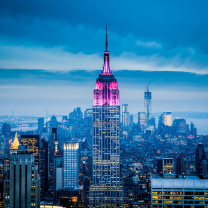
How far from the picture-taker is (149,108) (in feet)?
60.6

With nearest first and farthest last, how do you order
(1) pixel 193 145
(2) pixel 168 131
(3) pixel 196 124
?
1. (3) pixel 196 124
2. (1) pixel 193 145
3. (2) pixel 168 131

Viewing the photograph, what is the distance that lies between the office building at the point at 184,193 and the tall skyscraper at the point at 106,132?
952cm

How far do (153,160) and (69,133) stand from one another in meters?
4.40

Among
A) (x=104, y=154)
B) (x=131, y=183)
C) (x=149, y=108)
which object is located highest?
(x=149, y=108)

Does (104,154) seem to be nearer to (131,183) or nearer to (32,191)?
(131,183)

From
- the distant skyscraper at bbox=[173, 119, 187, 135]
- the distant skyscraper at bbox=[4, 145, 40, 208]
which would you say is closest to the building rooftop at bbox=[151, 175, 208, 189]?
the distant skyscraper at bbox=[4, 145, 40, 208]

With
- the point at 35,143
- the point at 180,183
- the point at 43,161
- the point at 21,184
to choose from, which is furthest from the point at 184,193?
the point at 35,143

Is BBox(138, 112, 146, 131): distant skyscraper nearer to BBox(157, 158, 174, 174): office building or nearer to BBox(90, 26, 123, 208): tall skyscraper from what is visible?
BBox(90, 26, 123, 208): tall skyscraper

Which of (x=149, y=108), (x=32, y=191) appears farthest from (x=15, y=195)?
(x=149, y=108)

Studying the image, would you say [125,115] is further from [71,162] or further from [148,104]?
[71,162]

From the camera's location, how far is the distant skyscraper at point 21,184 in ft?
33.9

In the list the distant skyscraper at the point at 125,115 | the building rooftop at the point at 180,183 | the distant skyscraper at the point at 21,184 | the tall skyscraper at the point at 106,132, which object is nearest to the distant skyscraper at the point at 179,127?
the distant skyscraper at the point at 125,115

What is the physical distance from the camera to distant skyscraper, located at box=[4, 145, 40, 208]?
10.3 metres

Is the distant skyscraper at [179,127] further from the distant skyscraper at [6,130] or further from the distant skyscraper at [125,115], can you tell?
the distant skyscraper at [6,130]
